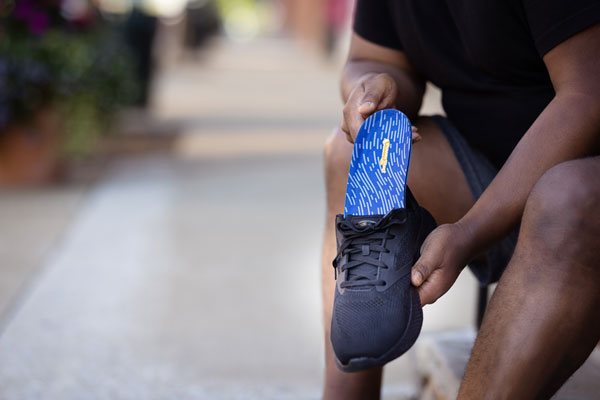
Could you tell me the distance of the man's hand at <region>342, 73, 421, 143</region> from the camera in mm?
1447

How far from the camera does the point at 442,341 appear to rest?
203 cm

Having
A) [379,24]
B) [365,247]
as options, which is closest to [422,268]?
[365,247]

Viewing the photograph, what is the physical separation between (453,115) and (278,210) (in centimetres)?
290

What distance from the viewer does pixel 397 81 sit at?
1.72 meters

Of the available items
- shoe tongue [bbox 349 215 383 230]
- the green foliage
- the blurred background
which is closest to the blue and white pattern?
shoe tongue [bbox 349 215 383 230]

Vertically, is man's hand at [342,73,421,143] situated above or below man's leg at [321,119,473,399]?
above

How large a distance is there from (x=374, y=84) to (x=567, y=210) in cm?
48

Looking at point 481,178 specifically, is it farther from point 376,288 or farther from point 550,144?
point 376,288

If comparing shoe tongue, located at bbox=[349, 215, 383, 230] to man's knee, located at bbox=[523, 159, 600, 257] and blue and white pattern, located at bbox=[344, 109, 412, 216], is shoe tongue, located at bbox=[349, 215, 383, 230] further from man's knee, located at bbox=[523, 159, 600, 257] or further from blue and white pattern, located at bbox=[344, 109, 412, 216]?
man's knee, located at bbox=[523, 159, 600, 257]

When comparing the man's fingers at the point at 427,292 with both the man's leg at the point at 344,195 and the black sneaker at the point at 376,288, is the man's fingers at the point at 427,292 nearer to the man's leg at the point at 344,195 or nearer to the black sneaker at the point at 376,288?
the black sneaker at the point at 376,288

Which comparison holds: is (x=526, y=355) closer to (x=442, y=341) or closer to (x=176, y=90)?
(x=442, y=341)

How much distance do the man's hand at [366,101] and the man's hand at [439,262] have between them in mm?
220

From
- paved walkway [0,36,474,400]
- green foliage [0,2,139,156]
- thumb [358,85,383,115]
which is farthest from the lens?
green foliage [0,2,139,156]

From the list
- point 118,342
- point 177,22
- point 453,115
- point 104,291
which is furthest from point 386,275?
point 177,22
